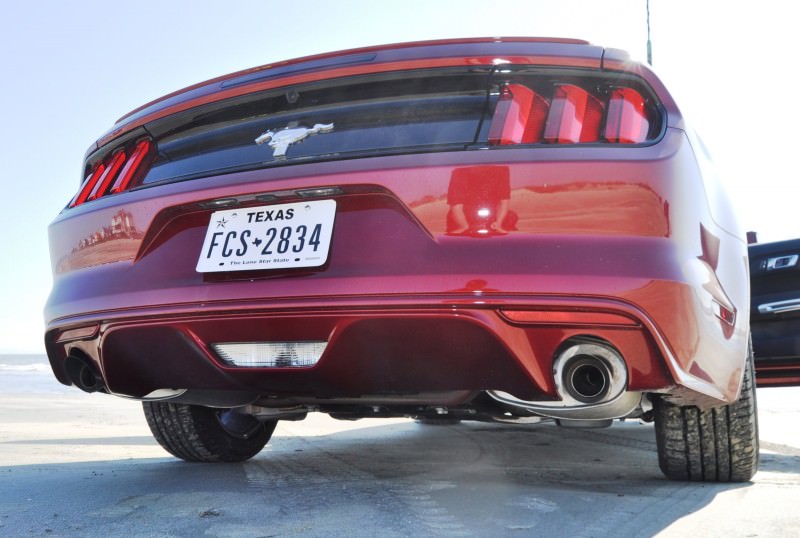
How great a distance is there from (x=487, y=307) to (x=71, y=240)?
1.43 m

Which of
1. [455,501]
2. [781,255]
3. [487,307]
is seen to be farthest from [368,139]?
[781,255]

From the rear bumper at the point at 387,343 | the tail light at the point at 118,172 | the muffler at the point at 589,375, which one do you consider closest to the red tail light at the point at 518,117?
the rear bumper at the point at 387,343

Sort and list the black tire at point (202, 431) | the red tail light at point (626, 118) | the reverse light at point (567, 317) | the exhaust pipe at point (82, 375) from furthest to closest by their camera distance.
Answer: the black tire at point (202, 431), the exhaust pipe at point (82, 375), the red tail light at point (626, 118), the reverse light at point (567, 317)

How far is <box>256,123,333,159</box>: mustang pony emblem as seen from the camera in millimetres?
2045

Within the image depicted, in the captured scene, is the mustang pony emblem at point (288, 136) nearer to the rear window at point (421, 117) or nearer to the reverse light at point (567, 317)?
the rear window at point (421, 117)

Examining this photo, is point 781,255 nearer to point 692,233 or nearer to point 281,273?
point 692,233

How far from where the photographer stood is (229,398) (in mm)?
2354

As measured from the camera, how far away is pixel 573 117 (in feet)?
6.04

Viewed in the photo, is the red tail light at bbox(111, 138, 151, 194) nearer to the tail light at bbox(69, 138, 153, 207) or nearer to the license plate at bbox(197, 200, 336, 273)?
the tail light at bbox(69, 138, 153, 207)

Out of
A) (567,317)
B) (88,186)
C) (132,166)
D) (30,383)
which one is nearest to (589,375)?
(567,317)

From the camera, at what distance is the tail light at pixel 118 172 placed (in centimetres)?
238

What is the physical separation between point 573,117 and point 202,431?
6.71 ft

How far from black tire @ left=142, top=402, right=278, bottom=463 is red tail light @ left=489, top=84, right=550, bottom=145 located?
6.03 ft

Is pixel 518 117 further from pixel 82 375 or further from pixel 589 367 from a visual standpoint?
pixel 82 375
